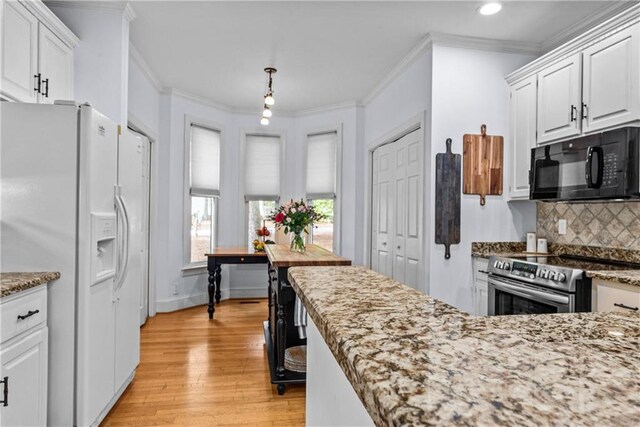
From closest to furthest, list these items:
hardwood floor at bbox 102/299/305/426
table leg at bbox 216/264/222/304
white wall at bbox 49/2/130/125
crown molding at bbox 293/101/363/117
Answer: hardwood floor at bbox 102/299/305/426, white wall at bbox 49/2/130/125, table leg at bbox 216/264/222/304, crown molding at bbox 293/101/363/117

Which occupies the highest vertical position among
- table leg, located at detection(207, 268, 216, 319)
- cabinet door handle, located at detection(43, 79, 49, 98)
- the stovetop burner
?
cabinet door handle, located at detection(43, 79, 49, 98)

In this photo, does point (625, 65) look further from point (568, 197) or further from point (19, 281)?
point (19, 281)

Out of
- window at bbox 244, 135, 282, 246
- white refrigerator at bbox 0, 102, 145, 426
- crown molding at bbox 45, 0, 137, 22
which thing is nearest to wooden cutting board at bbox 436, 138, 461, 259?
white refrigerator at bbox 0, 102, 145, 426

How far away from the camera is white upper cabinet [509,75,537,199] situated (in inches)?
121

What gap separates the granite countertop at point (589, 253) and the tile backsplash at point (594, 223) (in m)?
0.04

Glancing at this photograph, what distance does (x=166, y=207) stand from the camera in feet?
15.4

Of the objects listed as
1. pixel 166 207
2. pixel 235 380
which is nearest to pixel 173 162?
pixel 166 207

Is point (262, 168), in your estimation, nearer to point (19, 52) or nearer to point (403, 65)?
point (403, 65)

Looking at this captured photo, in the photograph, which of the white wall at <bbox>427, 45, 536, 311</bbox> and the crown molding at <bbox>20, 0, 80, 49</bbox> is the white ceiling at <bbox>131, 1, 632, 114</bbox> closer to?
the white wall at <bbox>427, 45, 536, 311</bbox>

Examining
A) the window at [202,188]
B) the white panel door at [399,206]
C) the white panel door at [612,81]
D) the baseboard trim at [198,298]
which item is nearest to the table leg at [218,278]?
the baseboard trim at [198,298]

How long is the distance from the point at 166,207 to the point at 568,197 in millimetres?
4118

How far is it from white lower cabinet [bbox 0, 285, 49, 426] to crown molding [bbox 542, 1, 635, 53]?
3.90 metres

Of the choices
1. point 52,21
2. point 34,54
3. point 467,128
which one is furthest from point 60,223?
point 467,128

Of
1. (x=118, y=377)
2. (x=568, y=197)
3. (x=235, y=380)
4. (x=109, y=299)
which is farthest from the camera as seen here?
(x=235, y=380)
